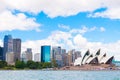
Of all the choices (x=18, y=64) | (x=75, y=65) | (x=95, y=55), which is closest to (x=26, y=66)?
(x=18, y=64)

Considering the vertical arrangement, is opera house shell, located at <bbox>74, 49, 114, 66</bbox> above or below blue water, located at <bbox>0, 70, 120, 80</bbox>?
above

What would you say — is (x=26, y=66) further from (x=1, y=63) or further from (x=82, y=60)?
(x=82, y=60)

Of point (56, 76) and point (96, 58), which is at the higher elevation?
point (96, 58)

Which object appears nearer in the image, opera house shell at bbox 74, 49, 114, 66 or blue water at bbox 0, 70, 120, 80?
blue water at bbox 0, 70, 120, 80

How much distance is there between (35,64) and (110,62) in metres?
40.3

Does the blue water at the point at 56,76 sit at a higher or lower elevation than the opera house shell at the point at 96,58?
lower

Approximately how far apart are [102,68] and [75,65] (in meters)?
19.7

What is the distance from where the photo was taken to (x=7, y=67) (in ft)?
627

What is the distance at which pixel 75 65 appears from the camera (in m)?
198

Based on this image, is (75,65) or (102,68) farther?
(75,65)

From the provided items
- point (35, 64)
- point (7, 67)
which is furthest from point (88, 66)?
point (7, 67)

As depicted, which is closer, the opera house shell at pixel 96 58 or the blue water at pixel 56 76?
the blue water at pixel 56 76

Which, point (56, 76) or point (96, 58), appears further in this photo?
point (96, 58)

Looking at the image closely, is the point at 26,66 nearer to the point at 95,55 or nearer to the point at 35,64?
the point at 35,64
